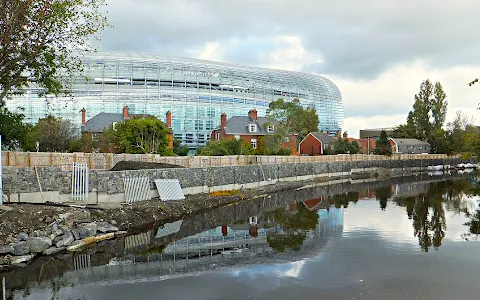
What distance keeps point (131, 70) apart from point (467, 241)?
87.9 m

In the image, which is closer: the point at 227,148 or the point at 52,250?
the point at 52,250

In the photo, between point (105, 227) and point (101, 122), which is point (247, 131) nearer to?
point (101, 122)

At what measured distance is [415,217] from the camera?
28.4m

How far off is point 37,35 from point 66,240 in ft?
36.4

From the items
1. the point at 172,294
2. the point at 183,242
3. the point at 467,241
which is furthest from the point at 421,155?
the point at 172,294

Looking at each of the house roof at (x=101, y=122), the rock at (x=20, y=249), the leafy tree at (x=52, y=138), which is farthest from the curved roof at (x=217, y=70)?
the rock at (x=20, y=249)

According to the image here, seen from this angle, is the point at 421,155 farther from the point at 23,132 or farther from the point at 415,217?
the point at 23,132

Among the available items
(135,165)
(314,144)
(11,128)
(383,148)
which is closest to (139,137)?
(135,165)

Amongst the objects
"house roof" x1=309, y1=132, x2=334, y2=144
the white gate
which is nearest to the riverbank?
the white gate

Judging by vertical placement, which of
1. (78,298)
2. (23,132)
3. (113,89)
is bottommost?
(78,298)

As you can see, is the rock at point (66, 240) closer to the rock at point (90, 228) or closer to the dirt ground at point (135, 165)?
the rock at point (90, 228)

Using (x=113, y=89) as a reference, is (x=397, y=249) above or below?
below

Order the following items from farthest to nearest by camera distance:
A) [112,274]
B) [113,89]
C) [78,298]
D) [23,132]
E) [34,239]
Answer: [113,89]
[23,132]
[34,239]
[112,274]
[78,298]

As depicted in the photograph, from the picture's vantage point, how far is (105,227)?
21.8 metres
